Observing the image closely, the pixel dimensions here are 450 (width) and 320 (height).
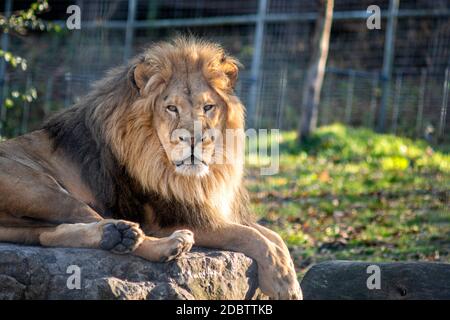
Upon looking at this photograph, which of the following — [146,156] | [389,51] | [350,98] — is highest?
[389,51]

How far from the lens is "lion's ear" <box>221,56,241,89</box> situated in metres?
4.66

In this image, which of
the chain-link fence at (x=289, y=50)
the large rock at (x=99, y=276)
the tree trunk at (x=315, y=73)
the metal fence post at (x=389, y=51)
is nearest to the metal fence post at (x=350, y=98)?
the chain-link fence at (x=289, y=50)

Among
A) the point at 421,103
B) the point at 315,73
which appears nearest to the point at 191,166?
the point at 315,73

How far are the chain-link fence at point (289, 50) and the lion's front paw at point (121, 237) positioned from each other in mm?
7685

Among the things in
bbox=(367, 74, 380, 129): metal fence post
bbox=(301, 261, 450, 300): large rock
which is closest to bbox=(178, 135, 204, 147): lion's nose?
bbox=(301, 261, 450, 300): large rock

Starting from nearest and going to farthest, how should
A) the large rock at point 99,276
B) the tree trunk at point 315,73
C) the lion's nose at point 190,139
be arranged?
the large rock at point 99,276 < the lion's nose at point 190,139 < the tree trunk at point 315,73

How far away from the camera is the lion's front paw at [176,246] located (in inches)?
155

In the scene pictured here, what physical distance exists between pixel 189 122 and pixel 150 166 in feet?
1.25

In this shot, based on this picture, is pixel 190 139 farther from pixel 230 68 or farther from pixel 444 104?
pixel 444 104

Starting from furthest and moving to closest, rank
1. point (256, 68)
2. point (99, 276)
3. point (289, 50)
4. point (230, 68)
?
point (289, 50)
point (256, 68)
point (230, 68)
point (99, 276)

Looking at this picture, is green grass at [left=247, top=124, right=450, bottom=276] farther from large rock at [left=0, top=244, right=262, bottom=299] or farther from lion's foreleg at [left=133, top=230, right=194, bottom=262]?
lion's foreleg at [left=133, top=230, right=194, bottom=262]

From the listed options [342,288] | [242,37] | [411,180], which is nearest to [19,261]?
[342,288]

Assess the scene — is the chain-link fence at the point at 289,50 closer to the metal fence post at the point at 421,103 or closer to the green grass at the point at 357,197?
the metal fence post at the point at 421,103

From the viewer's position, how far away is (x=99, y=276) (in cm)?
382
